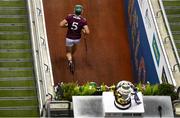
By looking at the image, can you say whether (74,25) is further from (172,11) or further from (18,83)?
(172,11)

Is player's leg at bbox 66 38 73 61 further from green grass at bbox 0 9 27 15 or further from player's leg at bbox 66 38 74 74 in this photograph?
green grass at bbox 0 9 27 15

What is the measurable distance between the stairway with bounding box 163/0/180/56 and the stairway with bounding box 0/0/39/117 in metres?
3.50

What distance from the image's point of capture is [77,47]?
56.7ft

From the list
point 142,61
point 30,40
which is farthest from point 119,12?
point 30,40

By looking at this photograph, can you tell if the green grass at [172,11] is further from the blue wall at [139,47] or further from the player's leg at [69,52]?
the player's leg at [69,52]

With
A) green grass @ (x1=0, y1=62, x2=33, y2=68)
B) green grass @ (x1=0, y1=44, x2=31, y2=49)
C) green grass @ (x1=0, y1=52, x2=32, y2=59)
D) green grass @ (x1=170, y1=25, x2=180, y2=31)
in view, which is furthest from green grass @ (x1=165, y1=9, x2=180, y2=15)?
green grass @ (x1=0, y1=62, x2=33, y2=68)

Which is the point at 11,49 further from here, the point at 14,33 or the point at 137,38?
the point at 137,38

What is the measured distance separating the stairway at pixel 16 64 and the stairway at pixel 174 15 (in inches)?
138


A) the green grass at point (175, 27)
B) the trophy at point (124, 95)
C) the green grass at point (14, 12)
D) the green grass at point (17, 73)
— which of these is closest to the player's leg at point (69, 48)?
the green grass at point (14, 12)

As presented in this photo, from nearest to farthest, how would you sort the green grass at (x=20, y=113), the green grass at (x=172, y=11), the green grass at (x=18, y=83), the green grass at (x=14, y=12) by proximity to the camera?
the green grass at (x=20, y=113), the green grass at (x=18, y=83), the green grass at (x=14, y=12), the green grass at (x=172, y=11)

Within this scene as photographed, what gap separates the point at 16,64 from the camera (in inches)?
588

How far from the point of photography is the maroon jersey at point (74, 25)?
16.0 metres

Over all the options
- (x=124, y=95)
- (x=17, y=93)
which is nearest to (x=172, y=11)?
(x=17, y=93)

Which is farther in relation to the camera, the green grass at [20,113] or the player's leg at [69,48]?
the player's leg at [69,48]
